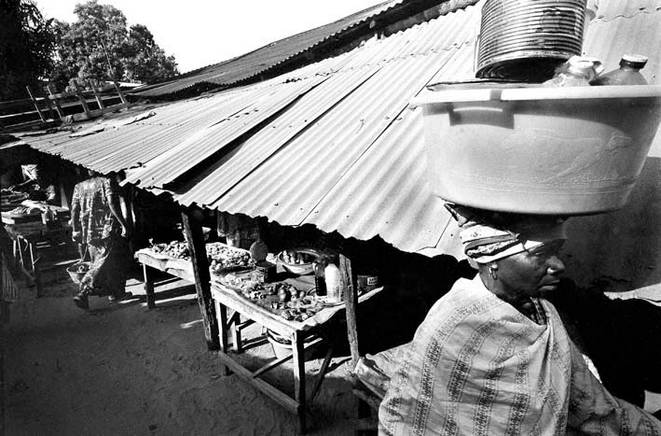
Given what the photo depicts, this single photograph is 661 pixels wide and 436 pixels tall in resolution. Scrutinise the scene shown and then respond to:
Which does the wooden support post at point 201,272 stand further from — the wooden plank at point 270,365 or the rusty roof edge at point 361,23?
the rusty roof edge at point 361,23

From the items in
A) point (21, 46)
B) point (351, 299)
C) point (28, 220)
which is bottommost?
point (28, 220)

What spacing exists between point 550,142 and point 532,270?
0.47 meters

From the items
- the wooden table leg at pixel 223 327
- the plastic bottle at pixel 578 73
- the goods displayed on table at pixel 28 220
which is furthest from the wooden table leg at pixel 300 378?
the goods displayed on table at pixel 28 220

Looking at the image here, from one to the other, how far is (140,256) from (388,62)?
5.46m

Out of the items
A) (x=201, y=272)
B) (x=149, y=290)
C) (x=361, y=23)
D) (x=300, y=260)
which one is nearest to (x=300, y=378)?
(x=300, y=260)

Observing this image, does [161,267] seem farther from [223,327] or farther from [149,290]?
[223,327]

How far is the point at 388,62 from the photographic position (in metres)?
4.54

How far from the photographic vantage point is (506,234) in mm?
1385

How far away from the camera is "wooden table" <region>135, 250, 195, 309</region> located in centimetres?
621

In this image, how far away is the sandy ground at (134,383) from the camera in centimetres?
428

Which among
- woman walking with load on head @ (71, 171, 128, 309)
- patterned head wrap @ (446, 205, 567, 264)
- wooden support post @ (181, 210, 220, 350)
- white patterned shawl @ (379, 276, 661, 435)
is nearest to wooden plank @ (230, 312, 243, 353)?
wooden support post @ (181, 210, 220, 350)

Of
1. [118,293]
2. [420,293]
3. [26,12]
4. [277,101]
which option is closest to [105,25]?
[26,12]

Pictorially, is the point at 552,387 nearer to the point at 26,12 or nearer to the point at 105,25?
the point at 26,12

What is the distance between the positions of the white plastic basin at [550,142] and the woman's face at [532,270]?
0.60 ft
